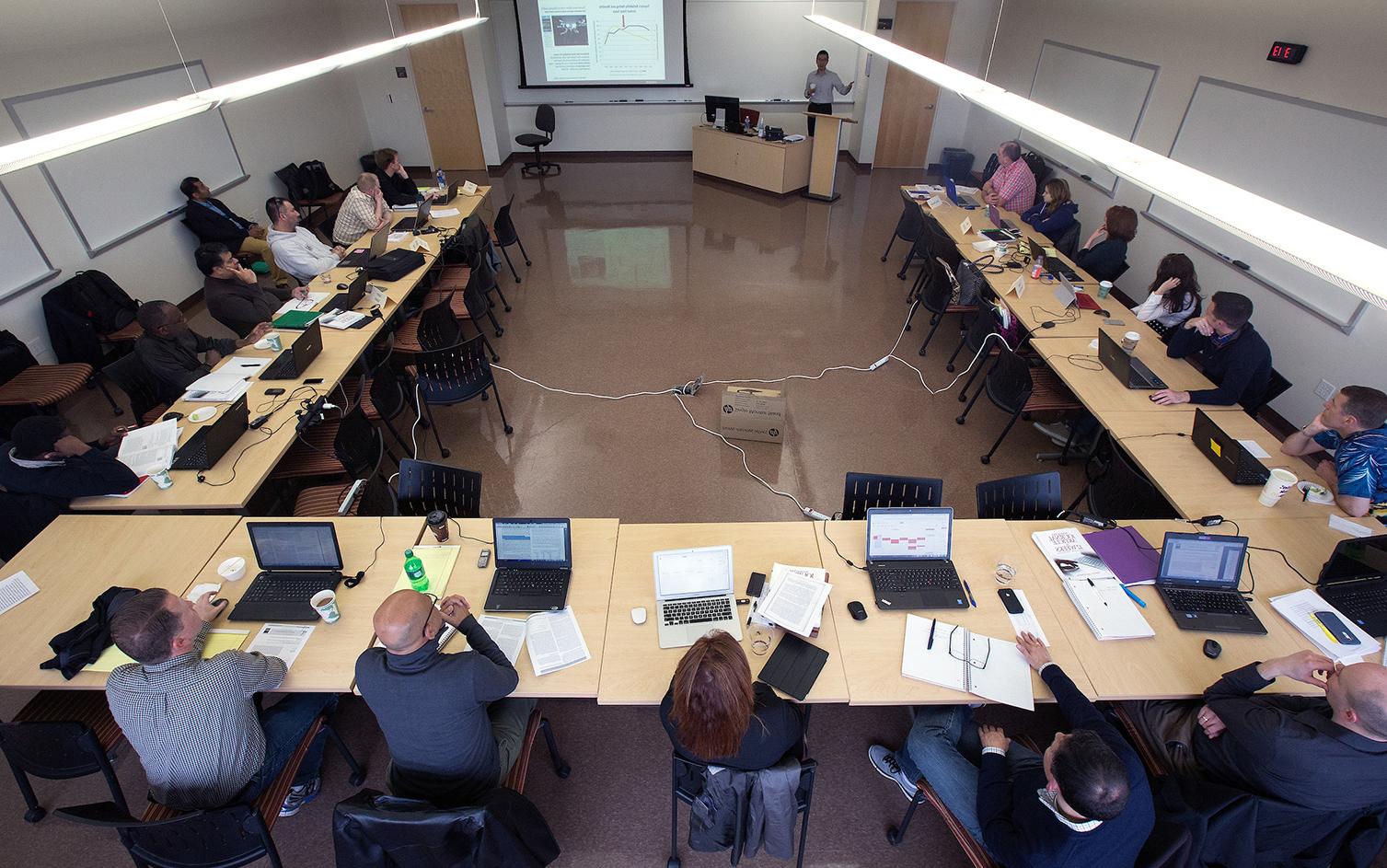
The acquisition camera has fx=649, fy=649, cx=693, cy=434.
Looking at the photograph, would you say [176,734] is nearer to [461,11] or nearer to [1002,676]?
[1002,676]

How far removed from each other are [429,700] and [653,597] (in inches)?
38.9

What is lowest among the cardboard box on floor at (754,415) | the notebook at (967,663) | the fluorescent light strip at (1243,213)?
the cardboard box on floor at (754,415)

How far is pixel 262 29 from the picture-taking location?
8.13 m

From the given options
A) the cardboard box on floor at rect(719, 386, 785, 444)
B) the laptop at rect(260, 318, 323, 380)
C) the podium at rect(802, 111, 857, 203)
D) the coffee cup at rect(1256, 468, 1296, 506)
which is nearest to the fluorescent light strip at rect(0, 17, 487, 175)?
the laptop at rect(260, 318, 323, 380)

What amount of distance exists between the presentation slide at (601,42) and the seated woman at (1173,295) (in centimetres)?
847

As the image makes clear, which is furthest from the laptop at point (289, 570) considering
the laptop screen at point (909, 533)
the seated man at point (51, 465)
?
the laptop screen at point (909, 533)

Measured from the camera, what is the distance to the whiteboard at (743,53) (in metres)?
10.2

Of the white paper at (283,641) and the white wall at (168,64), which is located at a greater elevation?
the white wall at (168,64)

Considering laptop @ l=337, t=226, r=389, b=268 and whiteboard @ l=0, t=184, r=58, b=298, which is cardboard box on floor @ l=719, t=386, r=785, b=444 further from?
whiteboard @ l=0, t=184, r=58, b=298

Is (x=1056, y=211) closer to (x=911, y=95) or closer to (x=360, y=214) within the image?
(x=911, y=95)

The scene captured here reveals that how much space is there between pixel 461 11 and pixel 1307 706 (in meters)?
12.2

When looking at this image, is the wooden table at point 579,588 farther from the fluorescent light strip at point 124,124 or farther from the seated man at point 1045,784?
the fluorescent light strip at point 124,124

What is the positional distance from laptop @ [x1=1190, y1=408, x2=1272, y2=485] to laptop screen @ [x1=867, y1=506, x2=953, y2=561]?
175 cm

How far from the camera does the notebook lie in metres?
2.47
